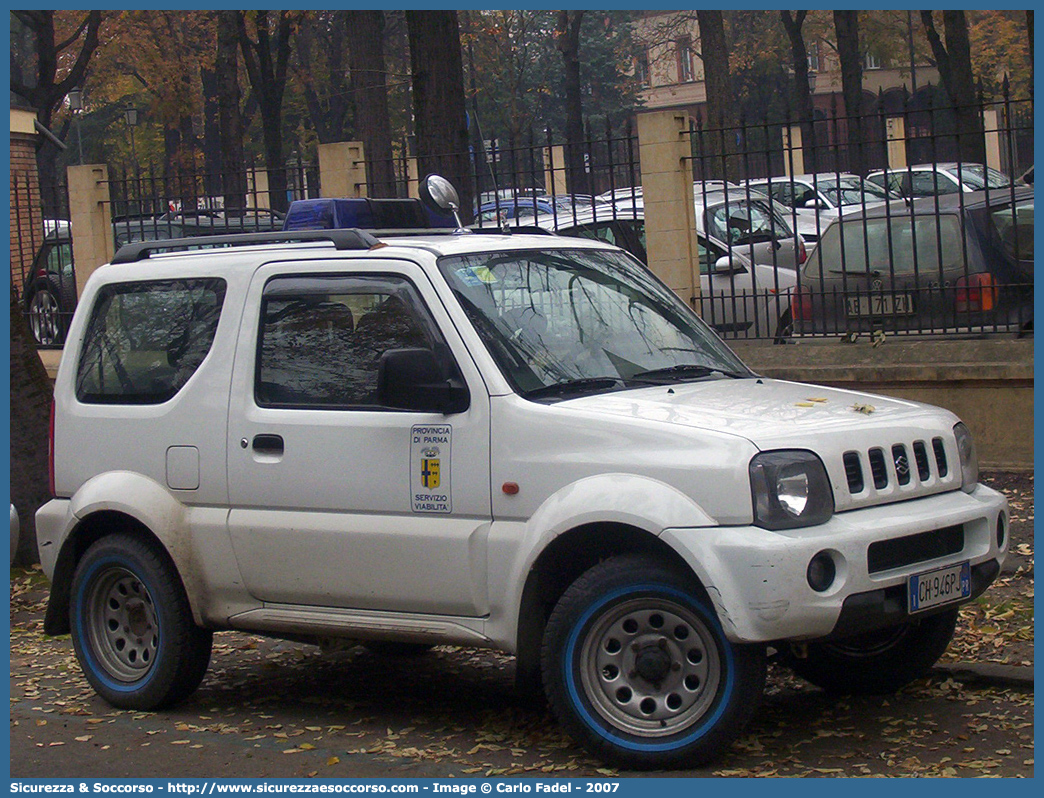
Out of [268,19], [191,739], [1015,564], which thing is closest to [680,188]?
[1015,564]

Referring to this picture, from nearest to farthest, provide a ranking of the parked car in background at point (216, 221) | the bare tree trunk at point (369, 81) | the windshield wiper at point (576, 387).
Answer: the windshield wiper at point (576, 387) → the parked car in background at point (216, 221) → the bare tree trunk at point (369, 81)

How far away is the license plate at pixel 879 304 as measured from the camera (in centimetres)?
1159

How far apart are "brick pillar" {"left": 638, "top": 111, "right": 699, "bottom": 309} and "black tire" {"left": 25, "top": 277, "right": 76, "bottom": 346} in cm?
716

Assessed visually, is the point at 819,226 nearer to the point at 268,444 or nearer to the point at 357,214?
the point at 357,214

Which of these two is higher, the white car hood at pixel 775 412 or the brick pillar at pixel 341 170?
the brick pillar at pixel 341 170

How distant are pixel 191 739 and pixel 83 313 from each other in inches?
82.1

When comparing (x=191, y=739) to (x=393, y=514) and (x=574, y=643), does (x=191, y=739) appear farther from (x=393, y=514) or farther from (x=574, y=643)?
(x=574, y=643)

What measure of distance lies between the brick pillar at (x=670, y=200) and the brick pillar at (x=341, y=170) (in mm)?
3409

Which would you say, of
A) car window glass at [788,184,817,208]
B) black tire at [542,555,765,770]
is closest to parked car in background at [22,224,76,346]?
car window glass at [788,184,817,208]

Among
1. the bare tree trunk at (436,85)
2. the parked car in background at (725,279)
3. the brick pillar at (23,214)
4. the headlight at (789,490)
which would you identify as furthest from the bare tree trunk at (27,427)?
the headlight at (789,490)

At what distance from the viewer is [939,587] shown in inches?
208

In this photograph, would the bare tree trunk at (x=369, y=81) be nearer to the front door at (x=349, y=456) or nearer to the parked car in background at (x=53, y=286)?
the parked car in background at (x=53, y=286)

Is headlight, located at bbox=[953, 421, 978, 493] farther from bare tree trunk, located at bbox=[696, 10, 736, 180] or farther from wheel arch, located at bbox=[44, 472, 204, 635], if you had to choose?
bare tree trunk, located at bbox=[696, 10, 736, 180]

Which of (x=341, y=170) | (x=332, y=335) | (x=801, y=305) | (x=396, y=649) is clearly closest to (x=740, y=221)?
(x=801, y=305)
